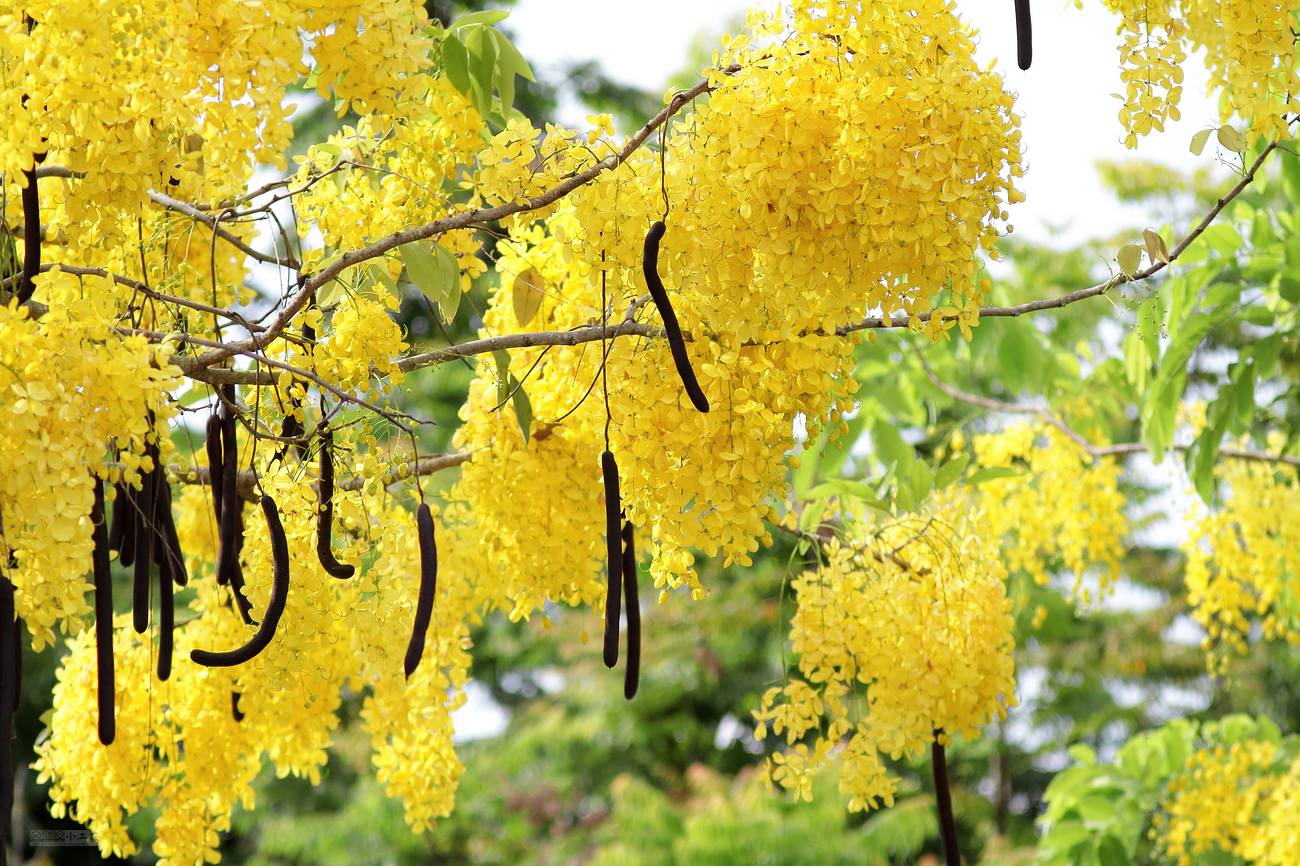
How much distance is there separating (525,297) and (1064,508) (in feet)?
9.92

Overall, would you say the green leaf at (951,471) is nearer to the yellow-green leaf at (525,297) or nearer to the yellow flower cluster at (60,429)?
the yellow-green leaf at (525,297)

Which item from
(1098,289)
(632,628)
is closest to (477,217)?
(632,628)

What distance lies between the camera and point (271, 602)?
1886mm

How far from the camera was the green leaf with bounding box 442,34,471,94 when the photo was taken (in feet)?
7.57

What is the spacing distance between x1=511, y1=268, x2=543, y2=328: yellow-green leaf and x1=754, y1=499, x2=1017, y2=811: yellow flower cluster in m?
0.94

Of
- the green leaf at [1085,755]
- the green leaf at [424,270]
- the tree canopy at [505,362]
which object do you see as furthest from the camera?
the green leaf at [1085,755]

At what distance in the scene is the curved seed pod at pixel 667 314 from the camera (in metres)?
1.80

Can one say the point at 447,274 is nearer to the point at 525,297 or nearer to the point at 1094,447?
the point at 525,297

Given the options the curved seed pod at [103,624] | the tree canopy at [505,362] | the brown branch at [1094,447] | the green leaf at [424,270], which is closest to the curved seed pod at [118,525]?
the tree canopy at [505,362]

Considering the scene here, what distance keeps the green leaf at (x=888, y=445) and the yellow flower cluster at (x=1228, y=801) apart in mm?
1828

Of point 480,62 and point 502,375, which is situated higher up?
point 480,62

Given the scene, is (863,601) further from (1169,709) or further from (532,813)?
(1169,709)

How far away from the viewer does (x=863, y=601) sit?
2.69m

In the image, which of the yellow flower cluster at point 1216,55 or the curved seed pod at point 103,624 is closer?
the curved seed pod at point 103,624
